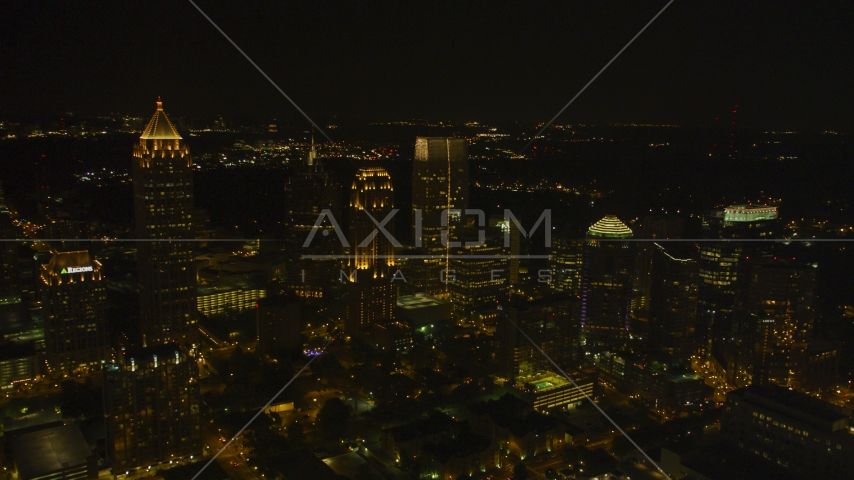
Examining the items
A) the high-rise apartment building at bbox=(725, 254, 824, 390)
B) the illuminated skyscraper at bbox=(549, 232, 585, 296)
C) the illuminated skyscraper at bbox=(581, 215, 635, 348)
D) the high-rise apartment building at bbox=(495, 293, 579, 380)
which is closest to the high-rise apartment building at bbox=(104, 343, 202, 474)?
the high-rise apartment building at bbox=(495, 293, 579, 380)

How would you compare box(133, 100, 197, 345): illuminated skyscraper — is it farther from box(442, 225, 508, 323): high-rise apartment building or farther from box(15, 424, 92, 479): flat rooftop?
box(442, 225, 508, 323): high-rise apartment building

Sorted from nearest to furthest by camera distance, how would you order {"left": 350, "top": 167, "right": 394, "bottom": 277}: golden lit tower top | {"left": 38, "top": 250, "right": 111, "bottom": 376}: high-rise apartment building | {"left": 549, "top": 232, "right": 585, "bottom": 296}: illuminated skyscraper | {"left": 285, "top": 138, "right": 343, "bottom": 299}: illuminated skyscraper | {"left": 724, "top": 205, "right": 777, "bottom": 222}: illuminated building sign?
{"left": 38, "top": 250, "right": 111, "bottom": 376}: high-rise apartment building, {"left": 724, "top": 205, "right": 777, "bottom": 222}: illuminated building sign, {"left": 350, "top": 167, "right": 394, "bottom": 277}: golden lit tower top, {"left": 549, "top": 232, "right": 585, "bottom": 296}: illuminated skyscraper, {"left": 285, "top": 138, "right": 343, "bottom": 299}: illuminated skyscraper

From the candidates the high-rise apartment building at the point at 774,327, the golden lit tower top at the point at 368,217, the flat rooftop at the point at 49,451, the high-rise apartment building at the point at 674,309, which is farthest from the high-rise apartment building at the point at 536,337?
the flat rooftop at the point at 49,451

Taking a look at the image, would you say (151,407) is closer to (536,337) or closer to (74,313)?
(74,313)

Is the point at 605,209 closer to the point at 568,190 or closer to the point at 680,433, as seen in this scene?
the point at 568,190

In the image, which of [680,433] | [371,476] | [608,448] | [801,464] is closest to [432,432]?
[371,476]

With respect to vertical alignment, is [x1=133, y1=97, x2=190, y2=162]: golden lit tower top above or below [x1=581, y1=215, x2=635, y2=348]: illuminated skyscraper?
above
